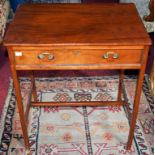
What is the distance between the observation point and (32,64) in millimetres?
1213

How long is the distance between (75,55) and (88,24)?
19 centimetres

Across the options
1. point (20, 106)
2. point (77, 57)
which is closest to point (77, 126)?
point (20, 106)

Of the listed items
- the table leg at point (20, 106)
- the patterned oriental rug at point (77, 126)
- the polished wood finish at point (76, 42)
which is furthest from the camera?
the patterned oriental rug at point (77, 126)

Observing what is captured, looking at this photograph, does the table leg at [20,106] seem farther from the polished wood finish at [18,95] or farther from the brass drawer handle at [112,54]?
the brass drawer handle at [112,54]

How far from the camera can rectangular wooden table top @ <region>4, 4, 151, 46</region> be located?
3.78 feet

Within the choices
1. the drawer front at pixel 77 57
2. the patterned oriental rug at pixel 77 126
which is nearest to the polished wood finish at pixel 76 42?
the drawer front at pixel 77 57

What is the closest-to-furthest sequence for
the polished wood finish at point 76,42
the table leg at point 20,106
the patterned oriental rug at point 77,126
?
the polished wood finish at point 76,42 → the table leg at point 20,106 → the patterned oriental rug at point 77,126

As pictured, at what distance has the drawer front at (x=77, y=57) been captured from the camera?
118 centimetres

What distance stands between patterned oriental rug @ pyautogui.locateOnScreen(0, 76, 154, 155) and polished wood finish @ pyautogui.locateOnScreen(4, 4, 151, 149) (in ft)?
1.49

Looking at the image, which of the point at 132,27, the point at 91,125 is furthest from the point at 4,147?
the point at 132,27

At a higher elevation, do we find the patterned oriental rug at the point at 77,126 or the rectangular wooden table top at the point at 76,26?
the rectangular wooden table top at the point at 76,26

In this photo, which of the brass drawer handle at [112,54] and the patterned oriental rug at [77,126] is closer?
the brass drawer handle at [112,54]

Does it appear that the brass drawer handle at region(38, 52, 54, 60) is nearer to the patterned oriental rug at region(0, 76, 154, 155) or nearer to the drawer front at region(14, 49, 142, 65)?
the drawer front at region(14, 49, 142, 65)

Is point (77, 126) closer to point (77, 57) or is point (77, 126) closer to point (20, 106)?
point (20, 106)
